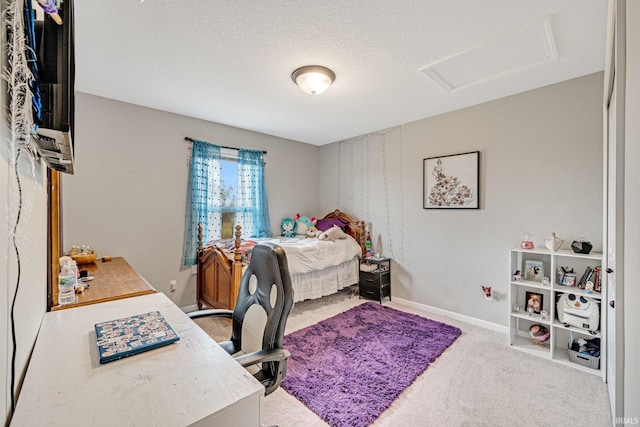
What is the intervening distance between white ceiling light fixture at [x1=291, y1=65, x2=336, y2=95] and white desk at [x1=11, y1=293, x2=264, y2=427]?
6.53 feet

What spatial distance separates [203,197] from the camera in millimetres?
3502

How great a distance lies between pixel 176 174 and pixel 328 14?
2.58 m

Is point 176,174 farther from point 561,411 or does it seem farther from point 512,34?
point 561,411

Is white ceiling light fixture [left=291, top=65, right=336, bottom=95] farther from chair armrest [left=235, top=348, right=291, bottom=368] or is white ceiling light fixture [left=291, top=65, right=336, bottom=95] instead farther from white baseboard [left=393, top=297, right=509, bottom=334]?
white baseboard [left=393, top=297, right=509, bottom=334]

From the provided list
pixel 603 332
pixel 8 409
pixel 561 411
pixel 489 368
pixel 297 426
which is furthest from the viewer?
pixel 489 368

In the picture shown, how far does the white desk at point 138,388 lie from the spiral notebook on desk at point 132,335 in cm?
3

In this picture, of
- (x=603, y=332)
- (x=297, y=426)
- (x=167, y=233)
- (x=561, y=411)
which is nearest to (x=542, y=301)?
(x=603, y=332)

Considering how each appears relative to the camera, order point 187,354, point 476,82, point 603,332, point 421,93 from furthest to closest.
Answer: point 421,93, point 476,82, point 603,332, point 187,354

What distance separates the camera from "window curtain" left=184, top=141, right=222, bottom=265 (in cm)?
340

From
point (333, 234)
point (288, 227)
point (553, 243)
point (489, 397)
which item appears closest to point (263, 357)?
point (489, 397)

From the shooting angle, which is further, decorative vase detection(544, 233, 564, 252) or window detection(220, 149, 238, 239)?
window detection(220, 149, 238, 239)

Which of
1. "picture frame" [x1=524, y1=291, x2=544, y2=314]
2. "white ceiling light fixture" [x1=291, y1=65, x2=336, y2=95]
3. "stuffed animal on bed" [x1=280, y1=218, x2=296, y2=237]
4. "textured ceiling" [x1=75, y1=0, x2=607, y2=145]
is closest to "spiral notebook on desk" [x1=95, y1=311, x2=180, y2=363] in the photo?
"textured ceiling" [x1=75, y1=0, x2=607, y2=145]

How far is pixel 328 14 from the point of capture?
5.38 ft

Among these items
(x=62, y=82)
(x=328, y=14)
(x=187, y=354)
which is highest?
(x=328, y=14)
